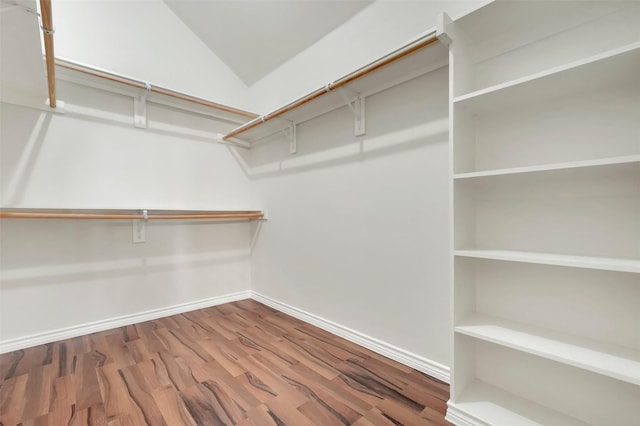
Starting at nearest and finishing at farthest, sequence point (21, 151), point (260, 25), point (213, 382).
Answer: point (213, 382) < point (21, 151) < point (260, 25)

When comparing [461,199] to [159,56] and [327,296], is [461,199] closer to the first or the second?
[327,296]

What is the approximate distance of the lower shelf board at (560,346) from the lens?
88cm

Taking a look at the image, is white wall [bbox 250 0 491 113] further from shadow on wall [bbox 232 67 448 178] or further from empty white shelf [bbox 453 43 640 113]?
empty white shelf [bbox 453 43 640 113]

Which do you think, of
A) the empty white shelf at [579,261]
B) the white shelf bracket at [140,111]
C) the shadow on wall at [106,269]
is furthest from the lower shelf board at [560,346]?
the white shelf bracket at [140,111]

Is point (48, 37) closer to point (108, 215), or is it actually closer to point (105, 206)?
point (108, 215)

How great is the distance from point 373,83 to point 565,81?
0.95m

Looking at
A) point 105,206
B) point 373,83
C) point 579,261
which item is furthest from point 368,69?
point 105,206

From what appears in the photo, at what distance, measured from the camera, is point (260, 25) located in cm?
231

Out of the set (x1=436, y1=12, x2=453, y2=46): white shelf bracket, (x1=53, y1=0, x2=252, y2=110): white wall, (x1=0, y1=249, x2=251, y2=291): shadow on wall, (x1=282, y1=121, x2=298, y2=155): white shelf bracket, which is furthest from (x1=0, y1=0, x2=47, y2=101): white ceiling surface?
(x1=282, y1=121, x2=298, y2=155): white shelf bracket

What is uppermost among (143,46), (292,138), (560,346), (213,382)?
(143,46)

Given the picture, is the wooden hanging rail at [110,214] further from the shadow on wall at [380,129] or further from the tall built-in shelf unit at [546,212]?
the tall built-in shelf unit at [546,212]

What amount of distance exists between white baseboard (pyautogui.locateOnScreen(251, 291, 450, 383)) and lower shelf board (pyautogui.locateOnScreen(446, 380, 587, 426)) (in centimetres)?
24

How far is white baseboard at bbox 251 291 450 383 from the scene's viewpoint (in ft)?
4.95

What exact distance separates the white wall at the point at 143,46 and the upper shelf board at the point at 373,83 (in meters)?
0.76
